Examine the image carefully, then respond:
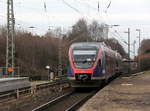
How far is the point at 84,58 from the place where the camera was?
22.8 metres

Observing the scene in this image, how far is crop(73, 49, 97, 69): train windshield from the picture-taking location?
22516mm

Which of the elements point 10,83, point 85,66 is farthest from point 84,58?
point 10,83

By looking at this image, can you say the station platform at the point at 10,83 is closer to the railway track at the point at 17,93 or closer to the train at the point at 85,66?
the railway track at the point at 17,93

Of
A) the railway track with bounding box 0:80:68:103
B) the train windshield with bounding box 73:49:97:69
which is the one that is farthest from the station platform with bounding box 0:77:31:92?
the train windshield with bounding box 73:49:97:69

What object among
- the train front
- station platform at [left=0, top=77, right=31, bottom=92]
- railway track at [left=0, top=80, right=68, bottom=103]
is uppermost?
the train front

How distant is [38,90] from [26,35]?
4218 cm

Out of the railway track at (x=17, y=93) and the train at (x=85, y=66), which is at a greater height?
the train at (x=85, y=66)

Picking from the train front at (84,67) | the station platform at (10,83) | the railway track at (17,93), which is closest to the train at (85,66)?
the train front at (84,67)

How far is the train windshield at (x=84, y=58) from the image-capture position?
22516 millimetres

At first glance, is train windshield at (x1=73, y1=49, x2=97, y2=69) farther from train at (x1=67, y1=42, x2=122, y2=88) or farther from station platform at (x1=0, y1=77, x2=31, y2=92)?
station platform at (x1=0, y1=77, x2=31, y2=92)

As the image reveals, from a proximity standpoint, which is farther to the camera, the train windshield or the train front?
the train windshield

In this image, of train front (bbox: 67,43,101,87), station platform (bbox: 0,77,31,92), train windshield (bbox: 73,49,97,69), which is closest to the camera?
station platform (bbox: 0,77,31,92)

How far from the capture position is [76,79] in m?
22.3

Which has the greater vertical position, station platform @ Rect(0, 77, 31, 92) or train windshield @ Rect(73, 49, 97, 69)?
train windshield @ Rect(73, 49, 97, 69)
